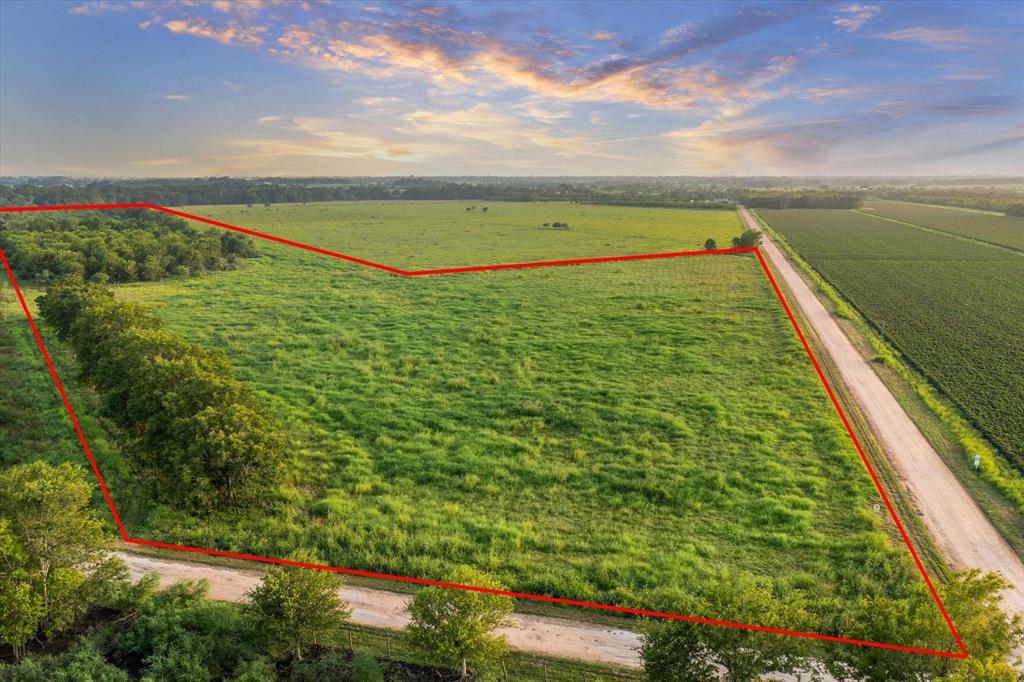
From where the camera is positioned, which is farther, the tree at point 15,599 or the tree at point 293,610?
the tree at point 293,610

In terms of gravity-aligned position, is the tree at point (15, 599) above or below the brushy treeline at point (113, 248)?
below

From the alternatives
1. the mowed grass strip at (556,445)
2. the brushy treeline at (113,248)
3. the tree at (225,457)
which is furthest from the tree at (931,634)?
the brushy treeline at (113,248)

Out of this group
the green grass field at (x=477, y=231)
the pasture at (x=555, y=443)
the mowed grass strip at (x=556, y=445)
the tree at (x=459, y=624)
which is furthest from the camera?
the green grass field at (x=477, y=231)

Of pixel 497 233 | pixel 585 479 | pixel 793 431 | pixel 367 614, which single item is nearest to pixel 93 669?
pixel 367 614

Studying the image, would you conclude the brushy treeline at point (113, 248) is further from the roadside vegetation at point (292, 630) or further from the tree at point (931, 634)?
the tree at point (931, 634)

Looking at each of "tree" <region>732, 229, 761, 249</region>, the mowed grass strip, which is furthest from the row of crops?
the mowed grass strip

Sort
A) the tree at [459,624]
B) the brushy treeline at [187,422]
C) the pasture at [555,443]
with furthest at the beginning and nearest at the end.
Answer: the brushy treeline at [187,422]
the pasture at [555,443]
the tree at [459,624]

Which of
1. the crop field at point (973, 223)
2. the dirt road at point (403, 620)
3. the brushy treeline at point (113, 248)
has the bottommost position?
the dirt road at point (403, 620)

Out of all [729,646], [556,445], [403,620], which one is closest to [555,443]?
[556,445]

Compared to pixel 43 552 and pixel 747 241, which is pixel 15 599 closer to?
pixel 43 552
